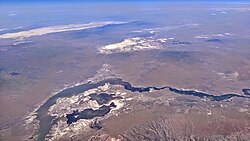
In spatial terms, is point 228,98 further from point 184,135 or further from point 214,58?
point 214,58

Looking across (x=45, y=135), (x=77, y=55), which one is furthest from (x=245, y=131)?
(x=77, y=55)

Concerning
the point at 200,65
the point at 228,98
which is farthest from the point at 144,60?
the point at 228,98

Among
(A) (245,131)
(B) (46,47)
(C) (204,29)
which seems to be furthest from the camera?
(C) (204,29)

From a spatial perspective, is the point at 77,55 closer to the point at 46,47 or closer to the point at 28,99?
the point at 46,47

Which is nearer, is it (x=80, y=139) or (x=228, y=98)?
(x=80, y=139)

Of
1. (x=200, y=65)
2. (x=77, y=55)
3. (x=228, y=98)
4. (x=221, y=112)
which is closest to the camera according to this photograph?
(x=221, y=112)

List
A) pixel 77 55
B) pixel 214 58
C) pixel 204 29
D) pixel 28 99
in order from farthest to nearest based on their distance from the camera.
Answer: pixel 204 29 < pixel 77 55 < pixel 214 58 < pixel 28 99

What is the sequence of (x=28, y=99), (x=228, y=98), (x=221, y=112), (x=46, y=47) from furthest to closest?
1. (x=46, y=47)
2. (x=28, y=99)
3. (x=228, y=98)
4. (x=221, y=112)

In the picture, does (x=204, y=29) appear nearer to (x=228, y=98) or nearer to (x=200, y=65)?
(x=200, y=65)

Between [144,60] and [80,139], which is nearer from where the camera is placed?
[80,139]
